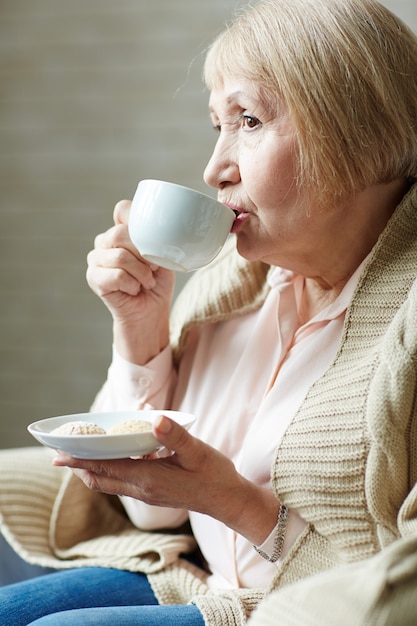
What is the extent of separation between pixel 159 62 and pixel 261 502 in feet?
5.13

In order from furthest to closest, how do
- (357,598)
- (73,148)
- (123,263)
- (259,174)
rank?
(73,148)
(123,263)
(259,174)
(357,598)

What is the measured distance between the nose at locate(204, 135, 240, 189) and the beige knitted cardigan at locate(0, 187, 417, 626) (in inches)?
9.8

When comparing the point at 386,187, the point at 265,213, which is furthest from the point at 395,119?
the point at 265,213

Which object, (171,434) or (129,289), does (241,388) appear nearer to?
(129,289)

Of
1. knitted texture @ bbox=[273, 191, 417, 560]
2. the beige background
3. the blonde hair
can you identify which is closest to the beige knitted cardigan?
knitted texture @ bbox=[273, 191, 417, 560]

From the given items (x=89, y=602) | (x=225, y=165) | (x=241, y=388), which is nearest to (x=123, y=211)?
(x=225, y=165)

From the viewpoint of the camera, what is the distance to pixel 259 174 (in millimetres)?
1157

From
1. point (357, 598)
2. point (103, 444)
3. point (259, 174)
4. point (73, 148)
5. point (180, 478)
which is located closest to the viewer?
point (357, 598)

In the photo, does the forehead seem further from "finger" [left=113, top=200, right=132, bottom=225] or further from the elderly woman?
"finger" [left=113, top=200, right=132, bottom=225]

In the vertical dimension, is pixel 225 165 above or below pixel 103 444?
above

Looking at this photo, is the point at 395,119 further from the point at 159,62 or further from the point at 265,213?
the point at 159,62

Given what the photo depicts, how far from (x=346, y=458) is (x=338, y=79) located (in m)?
0.54

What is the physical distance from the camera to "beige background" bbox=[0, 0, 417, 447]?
2299 mm

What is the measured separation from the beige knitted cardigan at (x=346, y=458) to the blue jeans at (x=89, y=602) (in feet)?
0.09
